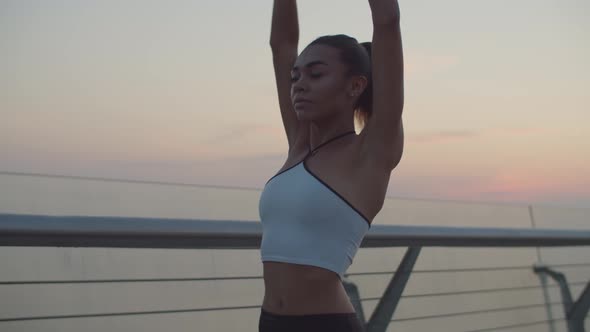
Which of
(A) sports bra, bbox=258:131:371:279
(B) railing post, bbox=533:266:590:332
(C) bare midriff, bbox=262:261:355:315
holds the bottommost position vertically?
(B) railing post, bbox=533:266:590:332

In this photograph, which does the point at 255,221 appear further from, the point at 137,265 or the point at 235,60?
the point at 235,60

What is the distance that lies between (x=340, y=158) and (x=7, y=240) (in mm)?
925

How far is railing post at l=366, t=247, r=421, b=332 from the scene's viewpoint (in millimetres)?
3254

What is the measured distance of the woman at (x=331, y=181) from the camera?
1.80 metres

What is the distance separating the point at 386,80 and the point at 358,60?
174mm

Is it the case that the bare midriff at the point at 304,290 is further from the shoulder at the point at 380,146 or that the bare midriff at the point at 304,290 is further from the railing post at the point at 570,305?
the railing post at the point at 570,305

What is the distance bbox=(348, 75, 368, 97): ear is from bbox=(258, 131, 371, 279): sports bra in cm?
22

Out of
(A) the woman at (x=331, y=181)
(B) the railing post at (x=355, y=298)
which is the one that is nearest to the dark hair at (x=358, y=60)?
(A) the woman at (x=331, y=181)

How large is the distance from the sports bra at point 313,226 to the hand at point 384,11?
0.37 metres

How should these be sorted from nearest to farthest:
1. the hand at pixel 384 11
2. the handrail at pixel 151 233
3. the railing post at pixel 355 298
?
1. the hand at pixel 384 11
2. the handrail at pixel 151 233
3. the railing post at pixel 355 298

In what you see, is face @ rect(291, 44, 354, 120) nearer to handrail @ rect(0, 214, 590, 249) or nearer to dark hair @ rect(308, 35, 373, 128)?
dark hair @ rect(308, 35, 373, 128)

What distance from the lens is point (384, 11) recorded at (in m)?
1.76

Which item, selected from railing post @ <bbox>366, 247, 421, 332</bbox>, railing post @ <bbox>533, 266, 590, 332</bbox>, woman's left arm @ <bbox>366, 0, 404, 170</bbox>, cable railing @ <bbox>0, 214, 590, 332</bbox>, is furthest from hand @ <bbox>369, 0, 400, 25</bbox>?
railing post @ <bbox>533, 266, 590, 332</bbox>

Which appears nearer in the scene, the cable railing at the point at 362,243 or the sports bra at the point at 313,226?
the sports bra at the point at 313,226
